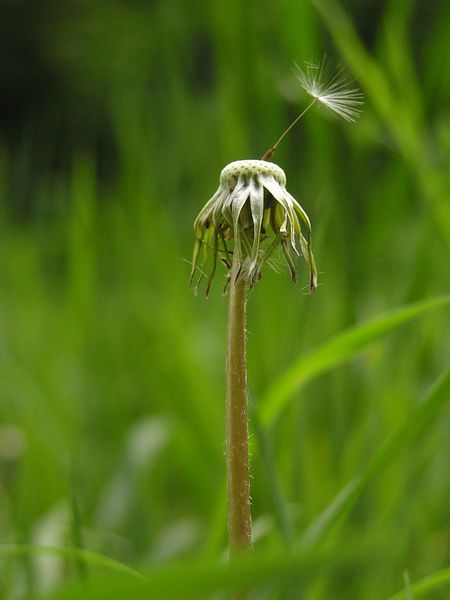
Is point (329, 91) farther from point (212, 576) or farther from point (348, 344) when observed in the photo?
point (212, 576)

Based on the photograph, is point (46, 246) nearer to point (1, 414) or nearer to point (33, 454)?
point (1, 414)

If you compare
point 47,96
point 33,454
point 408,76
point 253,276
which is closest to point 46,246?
point 33,454

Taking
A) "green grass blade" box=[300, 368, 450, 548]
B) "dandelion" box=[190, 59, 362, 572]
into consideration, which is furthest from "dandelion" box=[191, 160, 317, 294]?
"green grass blade" box=[300, 368, 450, 548]

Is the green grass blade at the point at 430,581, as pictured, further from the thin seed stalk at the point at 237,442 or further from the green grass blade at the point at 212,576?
the green grass blade at the point at 212,576

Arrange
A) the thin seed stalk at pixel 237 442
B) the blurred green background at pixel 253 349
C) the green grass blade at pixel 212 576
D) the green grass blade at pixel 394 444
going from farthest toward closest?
the blurred green background at pixel 253 349 < the green grass blade at pixel 394 444 < the thin seed stalk at pixel 237 442 < the green grass blade at pixel 212 576

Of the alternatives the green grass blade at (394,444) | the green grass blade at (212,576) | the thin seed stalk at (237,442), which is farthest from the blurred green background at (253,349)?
the green grass blade at (212,576)
